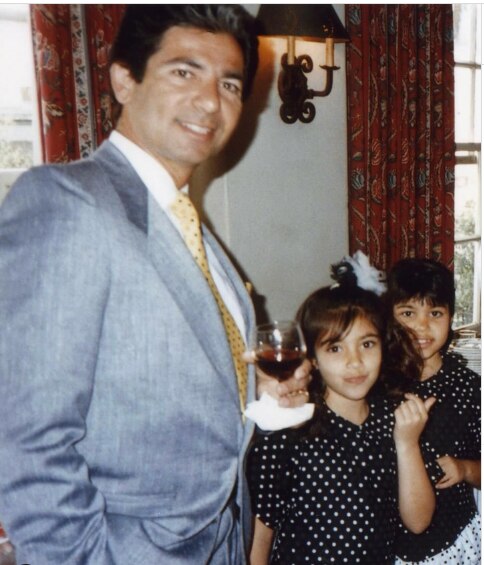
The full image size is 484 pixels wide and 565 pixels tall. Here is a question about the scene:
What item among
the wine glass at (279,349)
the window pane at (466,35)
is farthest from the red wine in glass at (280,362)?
the window pane at (466,35)

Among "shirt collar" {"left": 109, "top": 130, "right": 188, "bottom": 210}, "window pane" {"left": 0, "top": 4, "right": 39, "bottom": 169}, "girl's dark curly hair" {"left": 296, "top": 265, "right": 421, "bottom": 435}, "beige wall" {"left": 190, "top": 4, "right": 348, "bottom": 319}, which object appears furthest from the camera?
"beige wall" {"left": 190, "top": 4, "right": 348, "bottom": 319}

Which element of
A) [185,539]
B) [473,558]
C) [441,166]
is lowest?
[473,558]

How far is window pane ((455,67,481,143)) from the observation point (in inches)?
139

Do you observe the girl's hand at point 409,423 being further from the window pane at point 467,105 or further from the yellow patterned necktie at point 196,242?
the window pane at point 467,105

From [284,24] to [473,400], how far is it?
1.48 metres

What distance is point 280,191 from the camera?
8.36 ft

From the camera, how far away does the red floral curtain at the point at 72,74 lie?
5.62ft

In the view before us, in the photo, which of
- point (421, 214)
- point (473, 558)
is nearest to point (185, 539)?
point (473, 558)

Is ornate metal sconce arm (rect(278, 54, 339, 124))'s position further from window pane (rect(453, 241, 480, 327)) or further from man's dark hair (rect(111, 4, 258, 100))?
window pane (rect(453, 241, 480, 327))

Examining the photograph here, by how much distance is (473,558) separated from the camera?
1.50 meters

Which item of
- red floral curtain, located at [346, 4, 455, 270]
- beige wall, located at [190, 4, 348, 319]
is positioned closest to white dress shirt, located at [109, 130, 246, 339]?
beige wall, located at [190, 4, 348, 319]

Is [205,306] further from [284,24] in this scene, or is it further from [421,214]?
[421,214]

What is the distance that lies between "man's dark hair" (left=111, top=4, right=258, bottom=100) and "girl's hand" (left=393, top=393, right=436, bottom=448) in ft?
3.02

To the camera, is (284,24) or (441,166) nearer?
(284,24)
